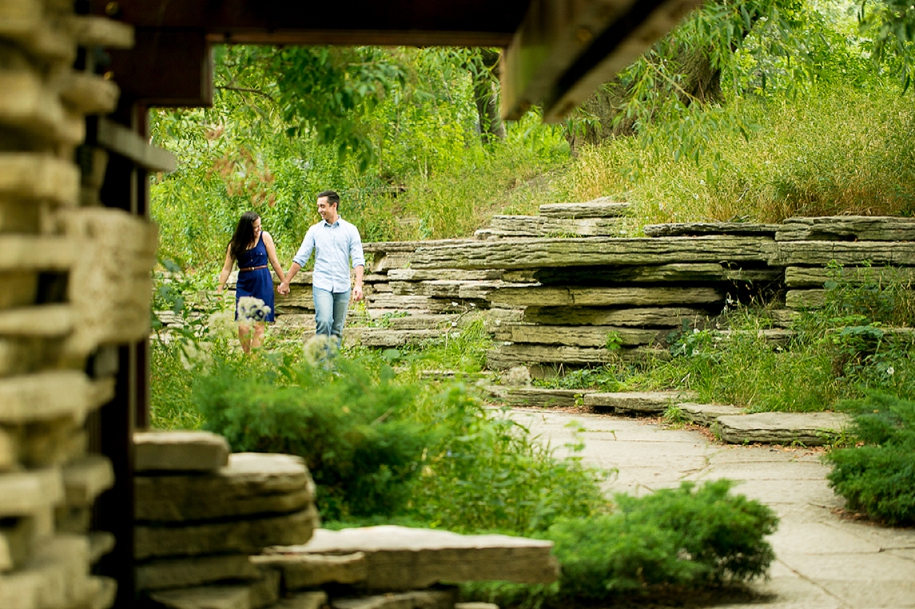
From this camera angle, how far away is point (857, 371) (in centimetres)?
855

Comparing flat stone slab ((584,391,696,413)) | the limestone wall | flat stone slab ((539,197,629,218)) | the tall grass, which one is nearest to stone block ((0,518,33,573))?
the limestone wall

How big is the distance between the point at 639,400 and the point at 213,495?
628 centimetres

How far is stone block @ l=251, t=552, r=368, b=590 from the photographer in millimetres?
3322

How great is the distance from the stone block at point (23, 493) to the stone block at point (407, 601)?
4.82 ft

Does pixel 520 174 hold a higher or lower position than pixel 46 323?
higher

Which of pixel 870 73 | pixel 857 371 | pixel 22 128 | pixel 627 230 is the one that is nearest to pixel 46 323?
pixel 22 128

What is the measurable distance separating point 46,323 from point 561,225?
10460 mm

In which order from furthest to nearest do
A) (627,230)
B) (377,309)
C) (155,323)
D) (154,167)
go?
(377,309) < (627,230) < (155,323) < (154,167)

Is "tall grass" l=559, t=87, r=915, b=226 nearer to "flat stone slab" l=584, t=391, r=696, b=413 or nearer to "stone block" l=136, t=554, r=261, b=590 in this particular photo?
"flat stone slab" l=584, t=391, r=696, b=413

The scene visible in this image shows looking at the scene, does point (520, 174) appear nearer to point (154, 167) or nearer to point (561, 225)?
point (561, 225)

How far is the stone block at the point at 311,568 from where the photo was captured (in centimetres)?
332

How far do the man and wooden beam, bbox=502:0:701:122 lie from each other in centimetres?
699

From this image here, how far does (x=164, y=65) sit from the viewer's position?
331cm

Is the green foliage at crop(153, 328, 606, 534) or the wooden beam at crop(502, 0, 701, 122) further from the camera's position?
the green foliage at crop(153, 328, 606, 534)
